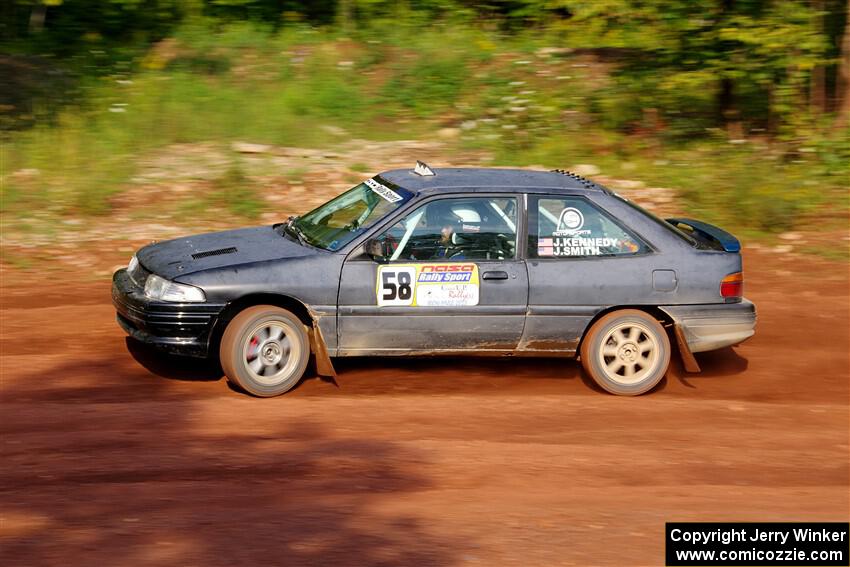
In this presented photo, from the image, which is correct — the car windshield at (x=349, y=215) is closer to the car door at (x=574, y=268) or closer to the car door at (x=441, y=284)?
the car door at (x=441, y=284)

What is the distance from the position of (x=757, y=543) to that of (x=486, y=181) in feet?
11.0

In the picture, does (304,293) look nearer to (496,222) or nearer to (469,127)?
(496,222)

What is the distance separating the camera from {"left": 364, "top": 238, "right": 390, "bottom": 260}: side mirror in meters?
7.44

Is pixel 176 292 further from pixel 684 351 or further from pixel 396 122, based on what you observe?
pixel 396 122

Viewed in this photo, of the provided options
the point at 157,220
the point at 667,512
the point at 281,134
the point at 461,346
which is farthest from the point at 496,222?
the point at 281,134

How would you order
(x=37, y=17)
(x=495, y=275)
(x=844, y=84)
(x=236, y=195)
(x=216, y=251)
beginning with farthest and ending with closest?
(x=37, y=17)
(x=844, y=84)
(x=236, y=195)
(x=216, y=251)
(x=495, y=275)

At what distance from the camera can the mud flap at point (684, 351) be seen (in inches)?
308

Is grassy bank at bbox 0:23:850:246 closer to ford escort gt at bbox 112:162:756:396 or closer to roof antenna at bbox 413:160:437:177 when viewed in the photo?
roof antenna at bbox 413:160:437:177

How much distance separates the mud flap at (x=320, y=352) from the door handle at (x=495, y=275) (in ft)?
4.02

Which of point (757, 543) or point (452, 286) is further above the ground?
point (452, 286)

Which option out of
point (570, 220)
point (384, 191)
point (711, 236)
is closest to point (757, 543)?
point (570, 220)

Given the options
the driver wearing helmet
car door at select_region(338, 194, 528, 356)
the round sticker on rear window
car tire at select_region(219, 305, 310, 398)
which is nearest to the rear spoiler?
the round sticker on rear window

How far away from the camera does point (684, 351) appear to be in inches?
309

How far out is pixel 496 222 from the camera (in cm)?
764
